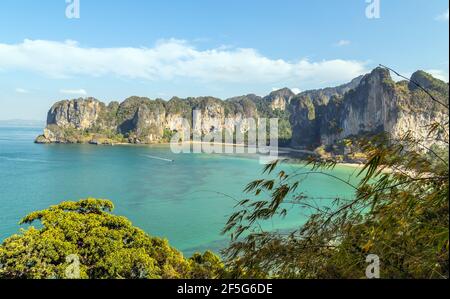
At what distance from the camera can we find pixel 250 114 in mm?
113000

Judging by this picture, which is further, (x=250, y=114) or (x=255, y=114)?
(x=255, y=114)

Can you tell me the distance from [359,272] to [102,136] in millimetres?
89446

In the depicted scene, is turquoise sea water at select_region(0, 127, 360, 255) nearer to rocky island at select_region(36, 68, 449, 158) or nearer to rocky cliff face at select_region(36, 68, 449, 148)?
rocky cliff face at select_region(36, 68, 449, 148)

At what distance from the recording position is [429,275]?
Result: 164cm

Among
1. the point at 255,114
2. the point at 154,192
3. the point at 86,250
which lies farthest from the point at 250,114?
the point at 86,250

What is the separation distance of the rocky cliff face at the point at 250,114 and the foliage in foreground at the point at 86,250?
48.3 m

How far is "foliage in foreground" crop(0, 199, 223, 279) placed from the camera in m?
7.41

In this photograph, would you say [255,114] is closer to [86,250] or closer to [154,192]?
[154,192]

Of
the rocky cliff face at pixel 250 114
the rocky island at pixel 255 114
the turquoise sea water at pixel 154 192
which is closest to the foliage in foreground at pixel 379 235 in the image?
the turquoise sea water at pixel 154 192

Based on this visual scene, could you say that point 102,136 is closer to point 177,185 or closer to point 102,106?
point 102,106

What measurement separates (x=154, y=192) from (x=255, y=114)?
88.6m

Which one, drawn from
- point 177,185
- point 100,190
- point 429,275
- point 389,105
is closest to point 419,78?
point 389,105

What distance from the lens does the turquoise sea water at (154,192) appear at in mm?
19000

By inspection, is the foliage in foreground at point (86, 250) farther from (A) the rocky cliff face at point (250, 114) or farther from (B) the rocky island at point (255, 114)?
(B) the rocky island at point (255, 114)
